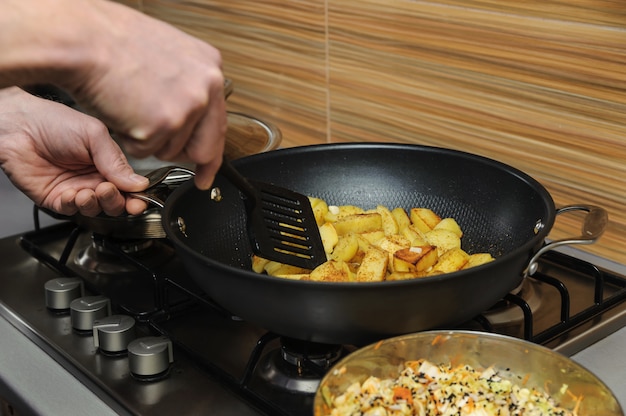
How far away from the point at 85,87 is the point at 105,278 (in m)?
0.58

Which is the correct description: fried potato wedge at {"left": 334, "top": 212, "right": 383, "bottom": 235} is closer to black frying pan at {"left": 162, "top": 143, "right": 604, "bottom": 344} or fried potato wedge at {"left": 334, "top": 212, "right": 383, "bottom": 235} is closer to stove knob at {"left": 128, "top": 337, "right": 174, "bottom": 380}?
black frying pan at {"left": 162, "top": 143, "right": 604, "bottom": 344}

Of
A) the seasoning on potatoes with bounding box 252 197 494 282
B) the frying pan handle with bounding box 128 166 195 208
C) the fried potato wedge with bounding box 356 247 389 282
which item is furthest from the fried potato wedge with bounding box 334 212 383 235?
the frying pan handle with bounding box 128 166 195 208

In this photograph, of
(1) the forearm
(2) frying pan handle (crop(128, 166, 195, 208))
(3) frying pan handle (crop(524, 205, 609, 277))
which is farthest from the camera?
(2) frying pan handle (crop(128, 166, 195, 208))

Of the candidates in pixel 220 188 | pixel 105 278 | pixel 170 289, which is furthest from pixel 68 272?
pixel 220 188

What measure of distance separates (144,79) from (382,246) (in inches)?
18.9

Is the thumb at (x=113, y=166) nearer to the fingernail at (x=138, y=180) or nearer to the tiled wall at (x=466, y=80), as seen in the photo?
the fingernail at (x=138, y=180)

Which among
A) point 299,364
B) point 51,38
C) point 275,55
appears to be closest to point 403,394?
point 299,364

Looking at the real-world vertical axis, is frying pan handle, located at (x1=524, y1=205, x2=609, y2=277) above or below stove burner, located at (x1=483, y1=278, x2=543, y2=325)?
above

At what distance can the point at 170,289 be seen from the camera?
117cm

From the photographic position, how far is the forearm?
66 cm

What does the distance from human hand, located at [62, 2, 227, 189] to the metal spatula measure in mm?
276

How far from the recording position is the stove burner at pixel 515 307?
1.03m

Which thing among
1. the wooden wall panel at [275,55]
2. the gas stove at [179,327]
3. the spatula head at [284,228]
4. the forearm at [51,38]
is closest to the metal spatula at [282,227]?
the spatula head at [284,228]

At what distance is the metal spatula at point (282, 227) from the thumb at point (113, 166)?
0.20 m
